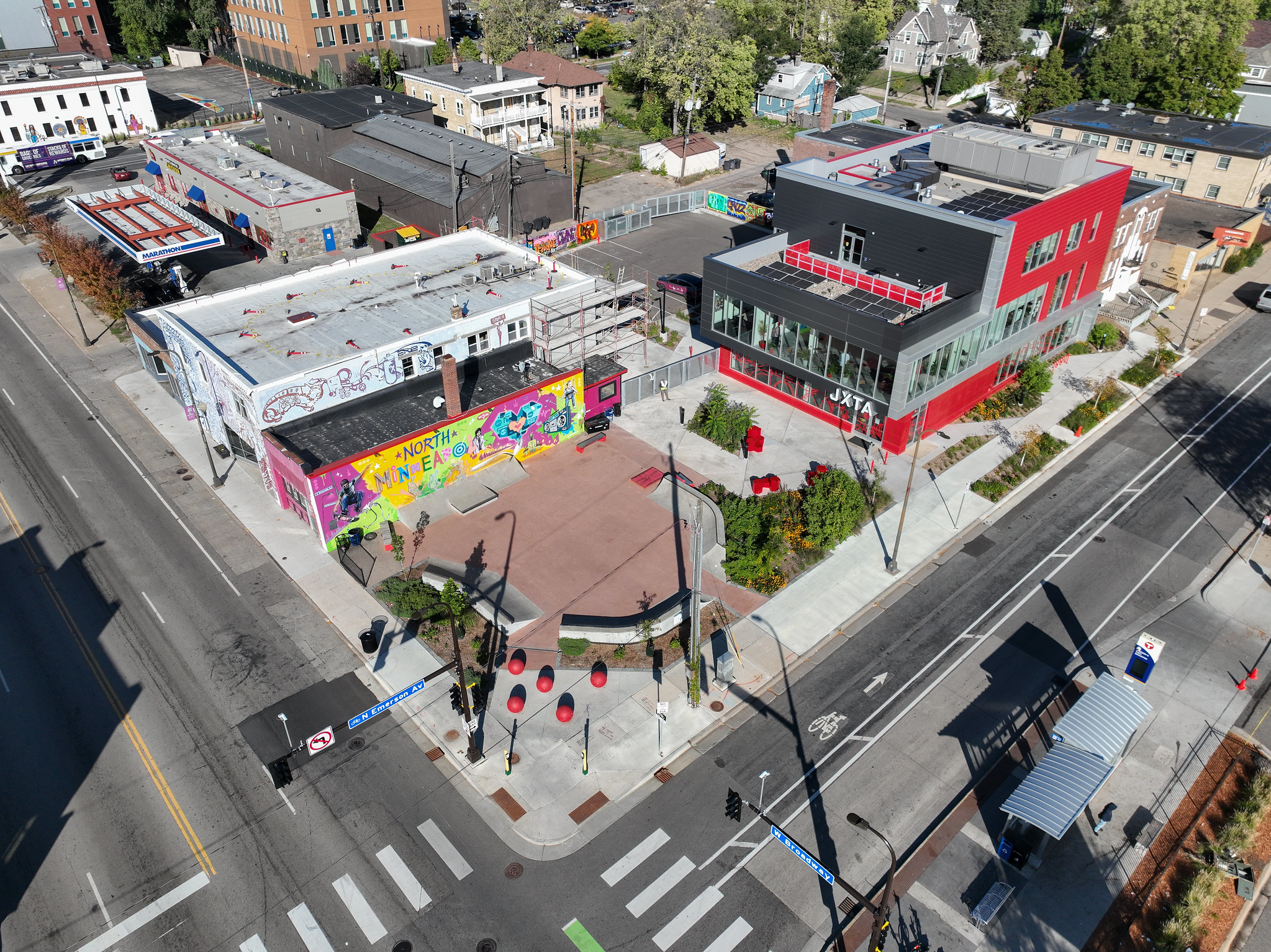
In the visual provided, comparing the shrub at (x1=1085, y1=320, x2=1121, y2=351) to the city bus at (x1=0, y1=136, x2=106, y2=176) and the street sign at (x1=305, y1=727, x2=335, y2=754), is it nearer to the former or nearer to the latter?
the street sign at (x1=305, y1=727, x2=335, y2=754)

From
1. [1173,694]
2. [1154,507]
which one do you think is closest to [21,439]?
[1173,694]

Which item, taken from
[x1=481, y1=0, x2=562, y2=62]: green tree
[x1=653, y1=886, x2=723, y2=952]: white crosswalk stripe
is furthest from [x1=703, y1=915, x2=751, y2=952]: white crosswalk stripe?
[x1=481, y1=0, x2=562, y2=62]: green tree

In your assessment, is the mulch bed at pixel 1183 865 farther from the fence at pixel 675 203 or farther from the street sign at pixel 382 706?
the fence at pixel 675 203

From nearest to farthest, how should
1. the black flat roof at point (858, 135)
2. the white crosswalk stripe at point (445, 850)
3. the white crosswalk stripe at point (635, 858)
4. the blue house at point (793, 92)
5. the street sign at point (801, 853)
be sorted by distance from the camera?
the street sign at point (801, 853) → the white crosswalk stripe at point (635, 858) → the white crosswalk stripe at point (445, 850) → the black flat roof at point (858, 135) → the blue house at point (793, 92)

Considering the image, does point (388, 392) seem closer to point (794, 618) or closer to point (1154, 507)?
point (794, 618)

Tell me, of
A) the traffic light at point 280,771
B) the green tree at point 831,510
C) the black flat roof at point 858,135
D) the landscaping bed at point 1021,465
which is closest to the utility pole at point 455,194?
the black flat roof at point 858,135

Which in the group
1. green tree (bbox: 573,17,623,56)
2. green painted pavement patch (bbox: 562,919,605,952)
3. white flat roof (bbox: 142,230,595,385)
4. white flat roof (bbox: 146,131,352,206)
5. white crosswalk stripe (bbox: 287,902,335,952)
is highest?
green tree (bbox: 573,17,623,56)
